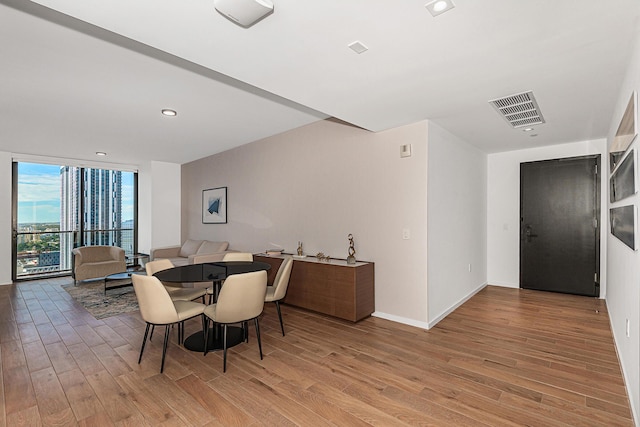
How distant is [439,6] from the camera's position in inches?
66.4

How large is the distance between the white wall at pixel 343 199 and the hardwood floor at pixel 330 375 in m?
0.75

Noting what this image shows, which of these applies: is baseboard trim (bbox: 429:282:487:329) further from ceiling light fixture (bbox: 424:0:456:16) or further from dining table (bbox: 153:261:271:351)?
ceiling light fixture (bbox: 424:0:456:16)

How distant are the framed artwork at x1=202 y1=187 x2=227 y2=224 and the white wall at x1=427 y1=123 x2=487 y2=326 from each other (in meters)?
4.17

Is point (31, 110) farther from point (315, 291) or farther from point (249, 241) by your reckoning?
point (315, 291)

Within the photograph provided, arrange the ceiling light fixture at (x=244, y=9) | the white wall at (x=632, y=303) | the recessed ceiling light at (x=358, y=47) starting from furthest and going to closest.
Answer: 1. the recessed ceiling light at (x=358, y=47)
2. the white wall at (x=632, y=303)
3. the ceiling light fixture at (x=244, y=9)

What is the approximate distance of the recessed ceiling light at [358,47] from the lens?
2.04 metres

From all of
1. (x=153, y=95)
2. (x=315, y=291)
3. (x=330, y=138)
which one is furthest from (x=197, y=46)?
(x=315, y=291)

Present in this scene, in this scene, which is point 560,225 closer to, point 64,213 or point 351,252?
point 351,252

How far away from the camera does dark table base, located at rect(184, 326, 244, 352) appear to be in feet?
10.3

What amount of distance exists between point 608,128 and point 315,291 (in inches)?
171

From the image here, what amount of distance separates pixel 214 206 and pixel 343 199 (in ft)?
11.2

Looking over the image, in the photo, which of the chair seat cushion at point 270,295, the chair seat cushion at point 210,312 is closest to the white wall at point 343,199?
the chair seat cushion at point 270,295

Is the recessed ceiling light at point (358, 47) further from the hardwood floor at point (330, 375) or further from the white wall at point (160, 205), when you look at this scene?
the white wall at point (160, 205)

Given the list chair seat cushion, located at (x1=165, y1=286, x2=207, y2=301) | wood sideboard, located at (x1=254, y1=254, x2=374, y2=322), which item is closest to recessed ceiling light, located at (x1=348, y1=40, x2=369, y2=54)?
wood sideboard, located at (x1=254, y1=254, x2=374, y2=322)
